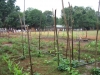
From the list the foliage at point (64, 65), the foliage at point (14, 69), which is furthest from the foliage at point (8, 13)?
the foliage at point (64, 65)

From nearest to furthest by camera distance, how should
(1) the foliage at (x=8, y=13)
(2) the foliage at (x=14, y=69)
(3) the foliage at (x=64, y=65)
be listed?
1. (2) the foliage at (x=14, y=69)
2. (3) the foliage at (x=64, y=65)
3. (1) the foliage at (x=8, y=13)

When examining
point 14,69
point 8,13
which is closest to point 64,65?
point 14,69

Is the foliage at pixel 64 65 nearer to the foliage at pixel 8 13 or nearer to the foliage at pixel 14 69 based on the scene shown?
the foliage at pixel 14 69

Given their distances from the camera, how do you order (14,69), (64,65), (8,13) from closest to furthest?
(14,69) → (64,65) → (8,13)

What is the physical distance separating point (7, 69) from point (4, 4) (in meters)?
39.2

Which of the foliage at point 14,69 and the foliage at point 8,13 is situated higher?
the foliage at point 8,13

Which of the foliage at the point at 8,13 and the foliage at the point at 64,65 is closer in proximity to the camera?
the foliage at the point at 64,65

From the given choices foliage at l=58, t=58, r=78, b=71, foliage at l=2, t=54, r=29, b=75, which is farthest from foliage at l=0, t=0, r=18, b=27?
foliage at l=58, t=58, r=78, b=71

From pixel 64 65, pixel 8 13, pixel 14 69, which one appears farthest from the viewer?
pixel 8 13

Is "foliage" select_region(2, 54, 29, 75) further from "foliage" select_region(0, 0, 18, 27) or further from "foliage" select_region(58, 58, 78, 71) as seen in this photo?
"foliage" select_region(0, 0, 18, 27)

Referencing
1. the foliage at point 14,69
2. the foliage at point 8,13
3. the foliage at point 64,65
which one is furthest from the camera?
the foliage at point 8,13

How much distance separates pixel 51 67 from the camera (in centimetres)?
718

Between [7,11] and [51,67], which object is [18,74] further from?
[7,11]

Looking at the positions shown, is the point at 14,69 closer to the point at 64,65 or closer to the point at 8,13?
the point at 64,65
